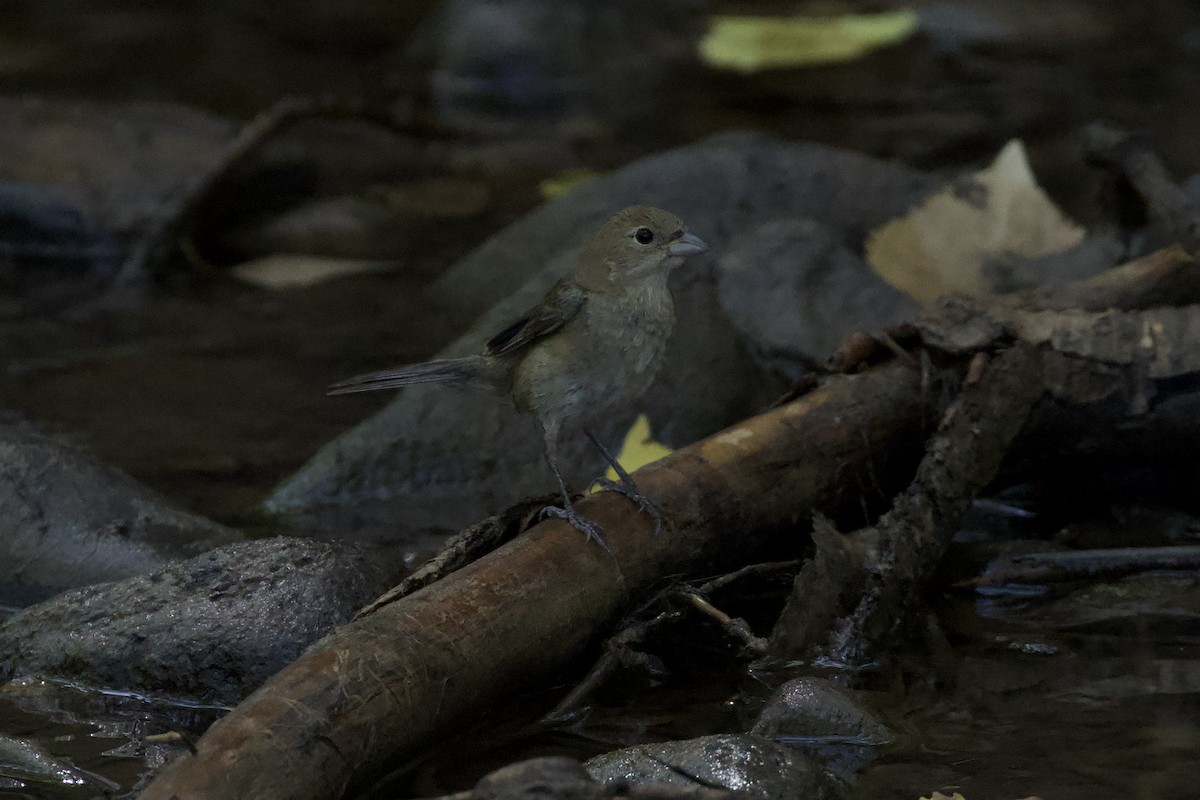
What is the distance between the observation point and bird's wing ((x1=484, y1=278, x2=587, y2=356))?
446 centimetres

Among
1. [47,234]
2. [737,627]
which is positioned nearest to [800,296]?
[737,627]

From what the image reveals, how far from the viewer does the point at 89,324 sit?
712 centimetres

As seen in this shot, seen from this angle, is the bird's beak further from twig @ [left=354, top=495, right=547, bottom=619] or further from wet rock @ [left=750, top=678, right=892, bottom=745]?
wet rock @ [left=750, top=678, right=892, bottom=745]

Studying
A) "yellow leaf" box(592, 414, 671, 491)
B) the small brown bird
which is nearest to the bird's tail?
the small brown bird

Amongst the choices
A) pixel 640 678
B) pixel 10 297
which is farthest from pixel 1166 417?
pixel 10 297

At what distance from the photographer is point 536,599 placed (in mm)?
3631

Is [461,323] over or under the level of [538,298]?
under

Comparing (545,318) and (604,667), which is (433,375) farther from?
(604,667)

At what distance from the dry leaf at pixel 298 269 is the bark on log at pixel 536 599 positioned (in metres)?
3.92

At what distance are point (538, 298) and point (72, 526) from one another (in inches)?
88.6

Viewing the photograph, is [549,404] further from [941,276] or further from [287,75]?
[287,75]

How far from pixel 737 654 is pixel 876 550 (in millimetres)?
510

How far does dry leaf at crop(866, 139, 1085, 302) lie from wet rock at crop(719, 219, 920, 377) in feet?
1.51

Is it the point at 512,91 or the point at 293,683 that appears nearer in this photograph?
the point at 293,683
